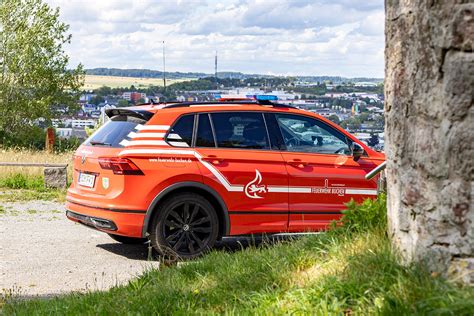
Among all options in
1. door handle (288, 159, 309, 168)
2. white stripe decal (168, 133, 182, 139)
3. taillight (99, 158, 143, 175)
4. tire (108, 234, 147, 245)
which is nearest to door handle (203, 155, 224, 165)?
white stripe decal (168, 133, 182, 139)

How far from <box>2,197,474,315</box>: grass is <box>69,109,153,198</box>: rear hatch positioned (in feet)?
7.22

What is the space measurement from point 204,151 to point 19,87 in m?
53.1

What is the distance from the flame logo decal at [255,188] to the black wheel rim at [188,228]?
0.57 meters

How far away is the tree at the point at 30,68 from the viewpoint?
57.4 meters

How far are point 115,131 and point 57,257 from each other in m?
1.69

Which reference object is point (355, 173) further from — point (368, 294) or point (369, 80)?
point (369, 80)

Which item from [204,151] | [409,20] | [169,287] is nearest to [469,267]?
[409,20]

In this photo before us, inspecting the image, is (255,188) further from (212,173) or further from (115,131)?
(115,131)

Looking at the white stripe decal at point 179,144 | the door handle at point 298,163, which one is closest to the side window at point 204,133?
the white stripe decal at point 179,144

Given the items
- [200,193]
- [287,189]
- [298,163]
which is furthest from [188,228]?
[298,163]

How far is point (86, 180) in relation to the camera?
32.3 ft

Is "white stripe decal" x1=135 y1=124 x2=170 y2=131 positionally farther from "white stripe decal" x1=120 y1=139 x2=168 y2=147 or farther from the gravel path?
the gravel path

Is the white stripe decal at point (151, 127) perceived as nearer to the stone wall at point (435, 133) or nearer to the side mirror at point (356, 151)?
the side mirror at point (356, 151)

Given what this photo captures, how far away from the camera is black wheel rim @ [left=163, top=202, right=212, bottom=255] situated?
30.7 feet
